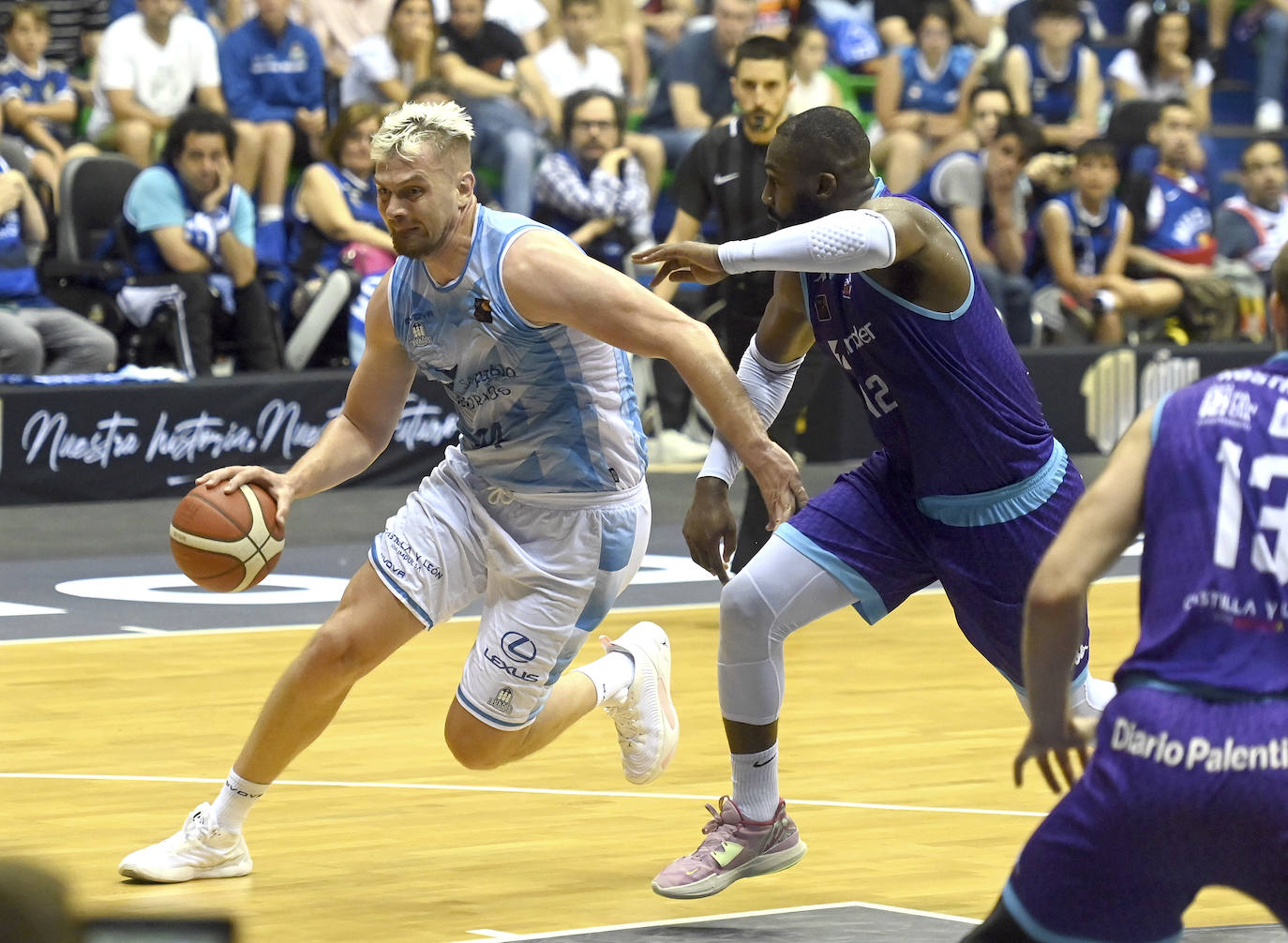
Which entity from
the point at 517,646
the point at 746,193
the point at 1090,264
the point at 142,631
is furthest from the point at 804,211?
the point at 1090,264

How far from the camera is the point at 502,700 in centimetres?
519

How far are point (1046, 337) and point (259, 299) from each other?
5764mm

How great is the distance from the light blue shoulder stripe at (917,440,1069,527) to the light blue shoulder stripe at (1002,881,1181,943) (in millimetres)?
1965

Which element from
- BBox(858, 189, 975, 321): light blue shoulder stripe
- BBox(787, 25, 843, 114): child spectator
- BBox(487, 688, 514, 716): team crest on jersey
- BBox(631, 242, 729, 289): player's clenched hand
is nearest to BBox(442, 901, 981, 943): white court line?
BBox(487, 688, 514, 716): team crest on jersey

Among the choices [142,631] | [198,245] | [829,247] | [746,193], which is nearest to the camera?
[829,247]

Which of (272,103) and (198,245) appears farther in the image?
(272,103)

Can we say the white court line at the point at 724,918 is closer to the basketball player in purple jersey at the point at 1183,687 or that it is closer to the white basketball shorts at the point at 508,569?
the white basketball shorts at the point at 508,569

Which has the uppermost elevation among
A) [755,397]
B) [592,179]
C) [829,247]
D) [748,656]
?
[829,247]

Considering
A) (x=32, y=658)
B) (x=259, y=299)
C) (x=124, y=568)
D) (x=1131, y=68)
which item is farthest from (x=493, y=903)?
(x=1131, y=68)

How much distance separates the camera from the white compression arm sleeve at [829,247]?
444 cm

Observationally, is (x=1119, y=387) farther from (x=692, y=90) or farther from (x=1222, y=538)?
(x=1222, y=538)

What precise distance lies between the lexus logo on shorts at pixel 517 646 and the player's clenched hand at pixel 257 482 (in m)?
0.60

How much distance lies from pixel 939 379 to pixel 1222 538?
199cm

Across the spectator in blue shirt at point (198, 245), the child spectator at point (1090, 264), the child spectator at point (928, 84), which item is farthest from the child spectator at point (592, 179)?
the child spectator at point (1090, 264)
